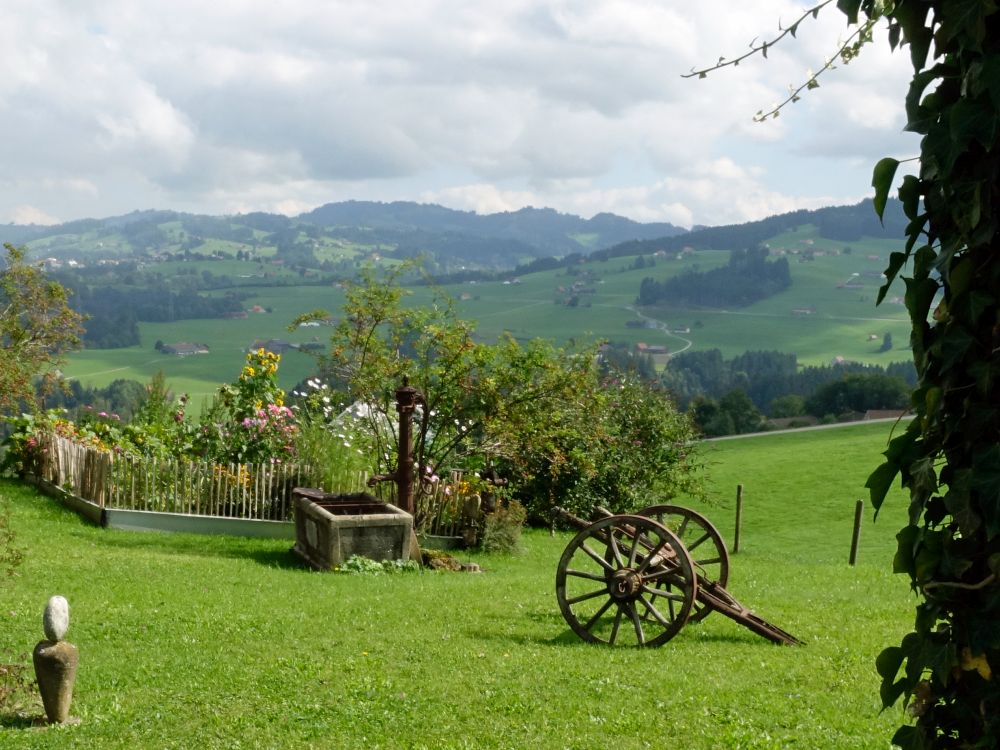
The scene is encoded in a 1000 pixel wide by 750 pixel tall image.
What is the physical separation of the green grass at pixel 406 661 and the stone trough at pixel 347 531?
1.42 ft

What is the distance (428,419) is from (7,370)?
899 cm

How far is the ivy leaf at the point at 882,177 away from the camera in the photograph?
2820 millimetres

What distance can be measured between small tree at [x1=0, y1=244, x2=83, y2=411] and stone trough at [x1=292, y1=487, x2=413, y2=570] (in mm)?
12260

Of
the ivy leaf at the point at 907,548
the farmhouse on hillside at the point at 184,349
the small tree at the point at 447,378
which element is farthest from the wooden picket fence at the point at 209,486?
the farmhouse on hillside at the point at 184,349

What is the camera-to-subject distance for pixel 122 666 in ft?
28.0

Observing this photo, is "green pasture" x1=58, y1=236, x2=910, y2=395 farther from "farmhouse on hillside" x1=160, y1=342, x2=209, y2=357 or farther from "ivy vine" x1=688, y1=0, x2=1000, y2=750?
"ivy vine" x1=688, y1=0, x2=1000, y2=750

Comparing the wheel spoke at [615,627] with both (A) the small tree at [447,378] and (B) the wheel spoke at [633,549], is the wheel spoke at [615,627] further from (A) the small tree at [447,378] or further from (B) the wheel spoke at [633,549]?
(A) the small tree at [447,378]

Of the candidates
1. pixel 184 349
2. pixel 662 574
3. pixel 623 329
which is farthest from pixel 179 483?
pixel 623 329

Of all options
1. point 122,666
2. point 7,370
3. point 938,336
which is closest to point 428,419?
point 7,370

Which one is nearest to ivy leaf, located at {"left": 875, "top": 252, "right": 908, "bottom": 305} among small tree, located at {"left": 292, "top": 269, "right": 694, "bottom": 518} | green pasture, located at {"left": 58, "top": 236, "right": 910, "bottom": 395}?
small tree, located at {"left": 292, "top": 269, "right": 694, "bottom": 518}

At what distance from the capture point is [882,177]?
2842 mm

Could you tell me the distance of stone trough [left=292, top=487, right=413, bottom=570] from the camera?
14.5m

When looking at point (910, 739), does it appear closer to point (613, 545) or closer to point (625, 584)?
point (625, 584)

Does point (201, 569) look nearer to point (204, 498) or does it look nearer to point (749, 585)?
point (204, 498)
